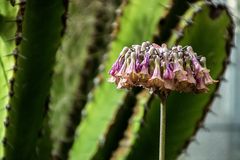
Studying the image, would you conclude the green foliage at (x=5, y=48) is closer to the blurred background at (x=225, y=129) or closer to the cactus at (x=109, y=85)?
the cactus at (x=109, y=85)

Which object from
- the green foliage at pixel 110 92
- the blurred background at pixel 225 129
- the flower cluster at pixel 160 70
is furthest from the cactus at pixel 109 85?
the blurred background at pixel 225 129

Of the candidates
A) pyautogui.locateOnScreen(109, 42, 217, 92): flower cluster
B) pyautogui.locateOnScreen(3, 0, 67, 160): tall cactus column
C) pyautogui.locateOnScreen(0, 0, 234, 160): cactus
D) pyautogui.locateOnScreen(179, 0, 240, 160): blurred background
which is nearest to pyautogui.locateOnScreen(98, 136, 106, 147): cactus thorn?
pyautogui.locateOnScreen(0, 0, 234, 160): cactus

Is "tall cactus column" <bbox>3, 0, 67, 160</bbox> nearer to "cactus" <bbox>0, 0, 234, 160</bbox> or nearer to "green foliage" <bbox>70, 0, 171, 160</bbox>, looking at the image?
"cactus" <bbox>0, 0, 234, 160</bbox>

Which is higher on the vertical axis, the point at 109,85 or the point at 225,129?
the point at 109,85

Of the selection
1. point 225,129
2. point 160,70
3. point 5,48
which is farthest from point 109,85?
point 225,129

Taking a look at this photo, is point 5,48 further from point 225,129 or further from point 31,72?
point 225,129

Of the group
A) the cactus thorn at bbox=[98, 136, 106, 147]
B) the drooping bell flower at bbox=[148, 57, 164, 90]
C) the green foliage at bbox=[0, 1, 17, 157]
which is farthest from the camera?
the cactus thorn at bbox=[98, 136, 106, 147]
